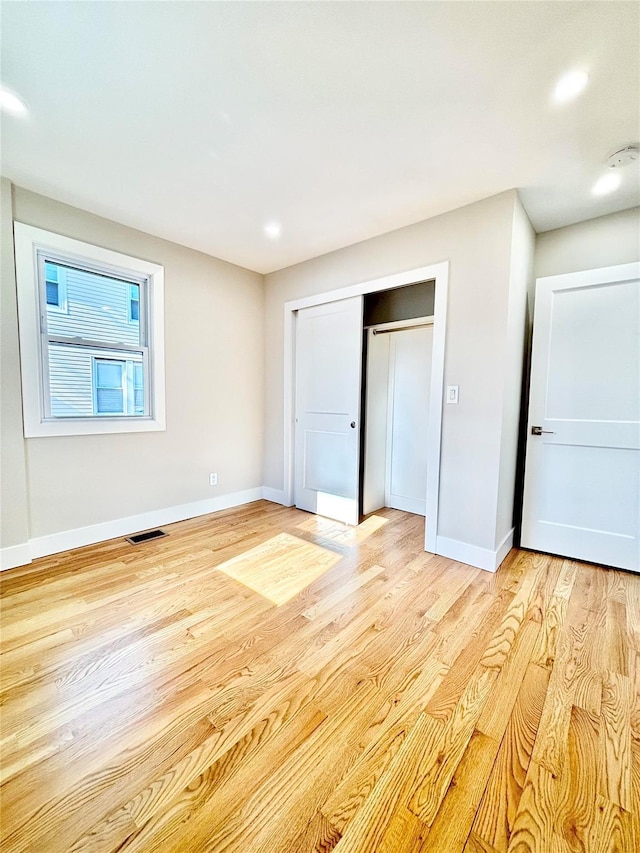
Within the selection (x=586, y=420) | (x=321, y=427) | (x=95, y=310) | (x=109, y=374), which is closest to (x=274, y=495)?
(x=321, y=427)

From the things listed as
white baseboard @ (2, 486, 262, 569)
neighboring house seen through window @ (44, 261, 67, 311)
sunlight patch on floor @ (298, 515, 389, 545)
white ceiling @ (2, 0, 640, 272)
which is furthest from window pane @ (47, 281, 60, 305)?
sunlight patch on floor @ (298, 515, 389, 545)

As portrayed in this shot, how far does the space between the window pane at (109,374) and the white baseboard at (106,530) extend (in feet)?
3.80

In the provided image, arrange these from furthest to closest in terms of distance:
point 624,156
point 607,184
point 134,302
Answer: point 134,302 < point 607,184 < point 624,156

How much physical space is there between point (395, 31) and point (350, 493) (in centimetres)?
293

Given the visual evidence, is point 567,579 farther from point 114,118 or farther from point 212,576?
point 114,118

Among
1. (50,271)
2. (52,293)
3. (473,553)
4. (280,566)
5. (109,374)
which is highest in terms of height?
(50,271)

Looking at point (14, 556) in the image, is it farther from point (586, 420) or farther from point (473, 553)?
point (586, 420)

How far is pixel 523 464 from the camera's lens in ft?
9.65

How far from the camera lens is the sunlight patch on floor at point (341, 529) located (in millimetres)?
2914

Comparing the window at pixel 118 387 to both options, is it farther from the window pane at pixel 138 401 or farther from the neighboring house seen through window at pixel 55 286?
the neighboring house seen through window at pixel 55 286

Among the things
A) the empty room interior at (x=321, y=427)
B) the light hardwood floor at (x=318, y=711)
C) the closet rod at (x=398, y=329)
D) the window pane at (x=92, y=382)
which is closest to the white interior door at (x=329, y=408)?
the empty room interior at (x=321, y=427)

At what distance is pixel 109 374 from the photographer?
282 centimetres

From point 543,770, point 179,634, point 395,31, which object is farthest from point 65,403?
point 543,770

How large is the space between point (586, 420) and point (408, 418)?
4.96 feet
